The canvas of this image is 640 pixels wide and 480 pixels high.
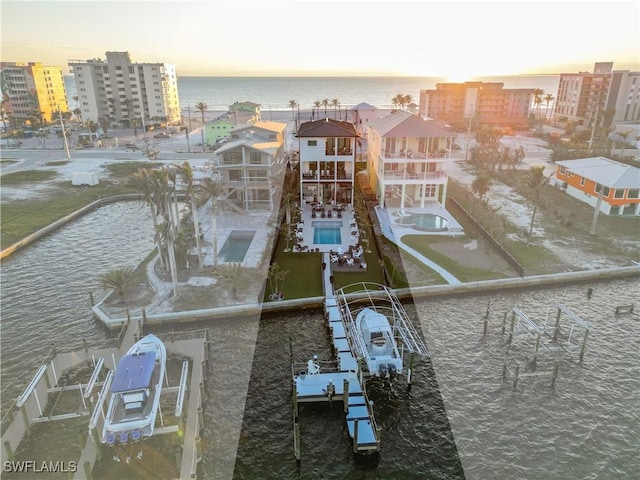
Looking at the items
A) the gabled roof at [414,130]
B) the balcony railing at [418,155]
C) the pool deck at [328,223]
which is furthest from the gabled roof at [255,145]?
the balcony railing at [418,155]

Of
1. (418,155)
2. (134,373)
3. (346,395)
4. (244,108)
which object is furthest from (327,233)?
(244,108)

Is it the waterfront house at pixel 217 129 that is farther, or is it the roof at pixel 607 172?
the waterfront house at pixel 217 129

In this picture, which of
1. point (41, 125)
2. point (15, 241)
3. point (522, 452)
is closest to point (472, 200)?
point (522, 452)

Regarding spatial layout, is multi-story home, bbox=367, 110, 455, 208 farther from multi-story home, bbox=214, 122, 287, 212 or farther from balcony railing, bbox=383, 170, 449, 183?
multi-story home, bbox=214, 122, 287, 212

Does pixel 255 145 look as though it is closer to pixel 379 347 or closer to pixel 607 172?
pixel 379 347

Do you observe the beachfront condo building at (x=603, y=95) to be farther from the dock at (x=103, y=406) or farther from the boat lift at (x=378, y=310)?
the dock at (x=103, y=406)

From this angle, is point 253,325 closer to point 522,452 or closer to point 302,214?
point 522,452

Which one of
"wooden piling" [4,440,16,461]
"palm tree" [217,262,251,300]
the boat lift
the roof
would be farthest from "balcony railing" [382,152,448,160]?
"wooden piling" [4,440,16,461]
